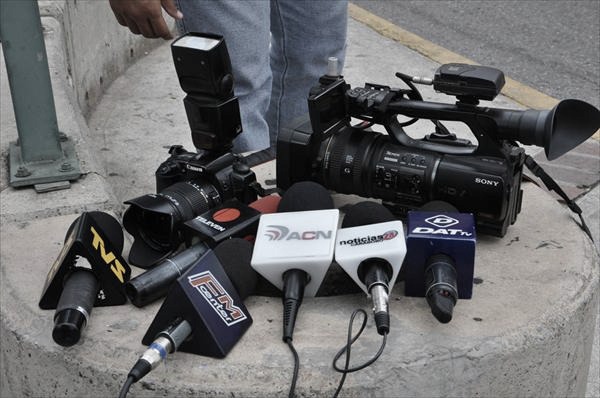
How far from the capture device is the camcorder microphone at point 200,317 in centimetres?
165

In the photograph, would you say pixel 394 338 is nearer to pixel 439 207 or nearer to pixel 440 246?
pixel 440 246

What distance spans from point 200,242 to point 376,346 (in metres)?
0.50

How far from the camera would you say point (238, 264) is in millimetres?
1833

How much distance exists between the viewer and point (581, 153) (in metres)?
3.92

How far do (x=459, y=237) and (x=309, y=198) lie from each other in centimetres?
39

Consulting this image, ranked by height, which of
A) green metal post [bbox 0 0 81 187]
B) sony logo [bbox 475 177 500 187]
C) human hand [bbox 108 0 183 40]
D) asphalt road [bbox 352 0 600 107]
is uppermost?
human hand [bbox 108 0 183 40]

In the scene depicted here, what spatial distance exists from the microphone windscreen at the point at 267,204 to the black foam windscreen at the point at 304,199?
0.09 m

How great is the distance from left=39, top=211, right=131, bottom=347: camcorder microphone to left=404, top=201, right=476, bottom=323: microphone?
621 millimetres

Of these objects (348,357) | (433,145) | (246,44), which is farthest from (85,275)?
(246,44)

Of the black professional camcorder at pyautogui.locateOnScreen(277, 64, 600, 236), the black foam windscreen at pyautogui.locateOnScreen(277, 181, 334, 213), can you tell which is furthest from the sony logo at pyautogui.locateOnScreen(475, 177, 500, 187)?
the black foam windscreen at pyautogui.locateOnScreen(277, 181, 334, 213)

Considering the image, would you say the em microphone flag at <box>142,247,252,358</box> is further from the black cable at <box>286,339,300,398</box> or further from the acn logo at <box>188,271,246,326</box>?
the black cable at <box>286,339,300,398</box>

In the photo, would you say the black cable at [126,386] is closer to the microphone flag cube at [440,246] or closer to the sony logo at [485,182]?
the microphone flag cube at [440,246]

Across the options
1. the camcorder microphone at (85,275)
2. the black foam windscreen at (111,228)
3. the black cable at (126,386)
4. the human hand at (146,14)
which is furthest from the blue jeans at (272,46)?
the black cable at (126,386)

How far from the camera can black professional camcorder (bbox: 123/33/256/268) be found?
6.66 ft
